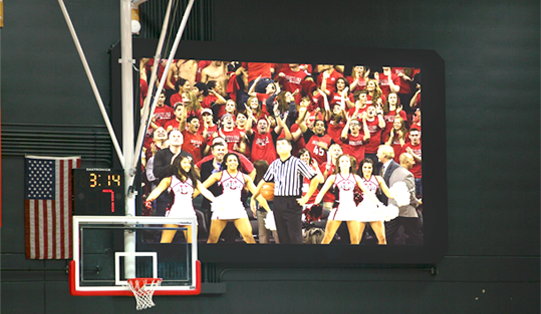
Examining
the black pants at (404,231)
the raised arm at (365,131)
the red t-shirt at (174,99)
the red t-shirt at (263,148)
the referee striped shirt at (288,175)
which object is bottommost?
the black pants at (404,231)

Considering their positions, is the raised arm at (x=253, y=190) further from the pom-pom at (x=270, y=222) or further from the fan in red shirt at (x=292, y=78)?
the fan in red shirt at (x=292, y=78)

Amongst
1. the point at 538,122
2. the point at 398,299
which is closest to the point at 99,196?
the point at 398,299

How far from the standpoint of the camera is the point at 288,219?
10.6 meters

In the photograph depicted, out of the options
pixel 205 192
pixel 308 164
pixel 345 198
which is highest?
pixel 308 164

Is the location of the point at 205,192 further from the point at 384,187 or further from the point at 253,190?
the point at 384,187

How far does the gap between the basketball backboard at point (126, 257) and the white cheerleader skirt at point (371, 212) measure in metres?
2.66

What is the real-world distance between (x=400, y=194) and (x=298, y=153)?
1670mm

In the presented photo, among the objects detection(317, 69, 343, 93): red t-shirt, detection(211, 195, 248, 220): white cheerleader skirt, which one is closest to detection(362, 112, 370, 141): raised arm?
detection(317, 69, 343, 93): red t-shirt

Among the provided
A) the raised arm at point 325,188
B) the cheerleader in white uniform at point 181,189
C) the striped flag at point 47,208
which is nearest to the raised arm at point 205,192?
the cheerleader in white uniform at point 181,189

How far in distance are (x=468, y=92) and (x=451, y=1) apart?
4.96 ft

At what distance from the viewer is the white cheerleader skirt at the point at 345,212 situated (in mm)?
10750

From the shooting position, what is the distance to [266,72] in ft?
36.0

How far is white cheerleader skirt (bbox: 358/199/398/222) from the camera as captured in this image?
1081cm

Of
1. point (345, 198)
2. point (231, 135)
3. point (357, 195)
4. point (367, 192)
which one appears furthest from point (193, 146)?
point (367, 192)
